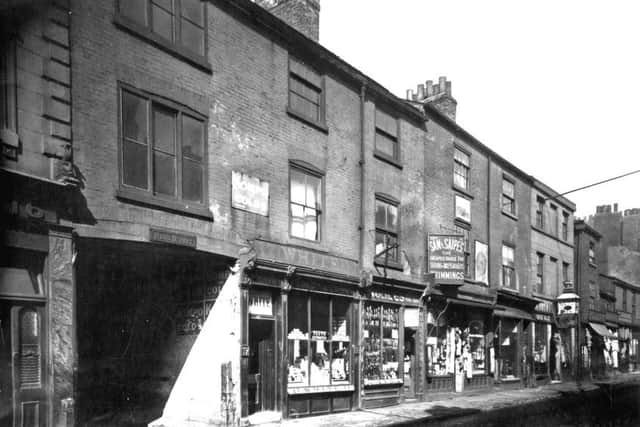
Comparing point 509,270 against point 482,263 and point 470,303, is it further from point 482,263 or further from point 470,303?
point 470,303

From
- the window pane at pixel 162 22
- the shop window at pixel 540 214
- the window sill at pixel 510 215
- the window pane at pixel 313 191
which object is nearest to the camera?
the window pane at pixel 162 22

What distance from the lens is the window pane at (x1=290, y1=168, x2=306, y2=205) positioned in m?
14.0

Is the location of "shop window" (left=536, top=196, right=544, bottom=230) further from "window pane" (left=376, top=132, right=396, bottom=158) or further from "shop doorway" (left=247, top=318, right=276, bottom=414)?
"shop doorway" (left=247, top=318, right=276, bottom=414)

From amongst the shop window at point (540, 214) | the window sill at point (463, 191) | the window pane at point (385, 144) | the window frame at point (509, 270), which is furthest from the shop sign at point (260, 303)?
the shop window at point (540, 214)

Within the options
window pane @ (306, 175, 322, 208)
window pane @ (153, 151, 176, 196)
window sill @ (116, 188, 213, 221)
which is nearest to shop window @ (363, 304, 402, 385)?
window pane @ (306, 175, 322, 208)

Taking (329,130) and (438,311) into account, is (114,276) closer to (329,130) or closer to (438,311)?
(329,130)

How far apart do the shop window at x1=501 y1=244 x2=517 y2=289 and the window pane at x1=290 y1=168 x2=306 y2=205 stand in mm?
12433

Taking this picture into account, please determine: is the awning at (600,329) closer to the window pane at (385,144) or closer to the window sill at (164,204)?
the window pane at (385,144)

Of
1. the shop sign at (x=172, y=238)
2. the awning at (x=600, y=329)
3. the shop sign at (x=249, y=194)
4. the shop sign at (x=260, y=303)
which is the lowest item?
the awning at (x=600, y=329)

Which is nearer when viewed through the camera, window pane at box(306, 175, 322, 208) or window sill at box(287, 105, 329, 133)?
window sill at box(287, 105, 329, 133)

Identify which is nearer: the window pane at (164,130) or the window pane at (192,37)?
the window pane at (164,130)

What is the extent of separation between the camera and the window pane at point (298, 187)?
552 inches

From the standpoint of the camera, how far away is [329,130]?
15.2 metres

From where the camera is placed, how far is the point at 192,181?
450 inches
